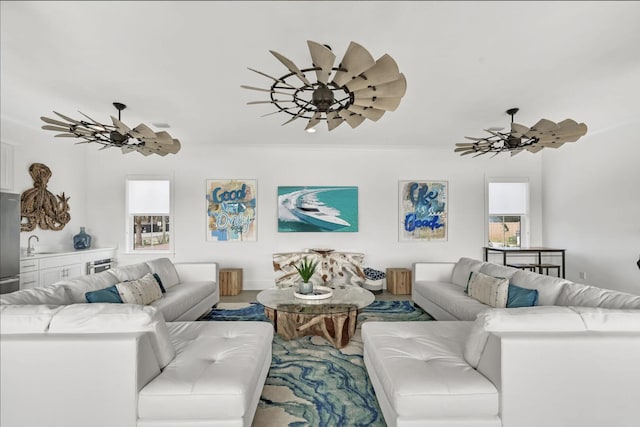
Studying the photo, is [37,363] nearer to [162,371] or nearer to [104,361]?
[104,361]

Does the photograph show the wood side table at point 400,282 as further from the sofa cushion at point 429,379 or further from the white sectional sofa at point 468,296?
the sofa cushion at point 429,379

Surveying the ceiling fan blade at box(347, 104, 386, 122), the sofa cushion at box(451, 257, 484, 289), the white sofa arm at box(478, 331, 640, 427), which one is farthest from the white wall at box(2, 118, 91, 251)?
the sofa cushion at box(451, 257, 484, 289)

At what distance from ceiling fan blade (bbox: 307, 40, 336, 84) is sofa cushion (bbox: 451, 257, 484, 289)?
3132mm

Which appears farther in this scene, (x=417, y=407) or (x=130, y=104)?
(x=130, y=104)

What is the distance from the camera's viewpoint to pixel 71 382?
1.53 metres

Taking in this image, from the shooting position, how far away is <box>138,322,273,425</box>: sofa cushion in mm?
1536

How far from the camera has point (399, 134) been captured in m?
4.99

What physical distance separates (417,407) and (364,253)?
13.9 ft

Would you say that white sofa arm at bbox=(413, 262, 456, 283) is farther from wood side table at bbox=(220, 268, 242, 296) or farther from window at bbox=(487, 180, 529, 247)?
wood side table at bbox=(220, 268, 242, 296)

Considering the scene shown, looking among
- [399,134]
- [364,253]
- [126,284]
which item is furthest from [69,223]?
[399,134]

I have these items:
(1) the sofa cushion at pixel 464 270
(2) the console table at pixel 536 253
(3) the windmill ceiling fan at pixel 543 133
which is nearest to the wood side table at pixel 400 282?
(1) the sofa cushion at pixel 464 270

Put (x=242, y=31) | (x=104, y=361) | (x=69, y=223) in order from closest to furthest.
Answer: (x=104, y=361) < (x=242, y=31) < (x=69, y=223)

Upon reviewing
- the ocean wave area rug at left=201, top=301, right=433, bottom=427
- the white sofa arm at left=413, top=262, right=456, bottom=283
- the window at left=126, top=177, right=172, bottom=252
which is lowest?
the ocean wave area rug at left=201, top=301, right=433, bottom=427

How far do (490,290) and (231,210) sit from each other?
435cm
